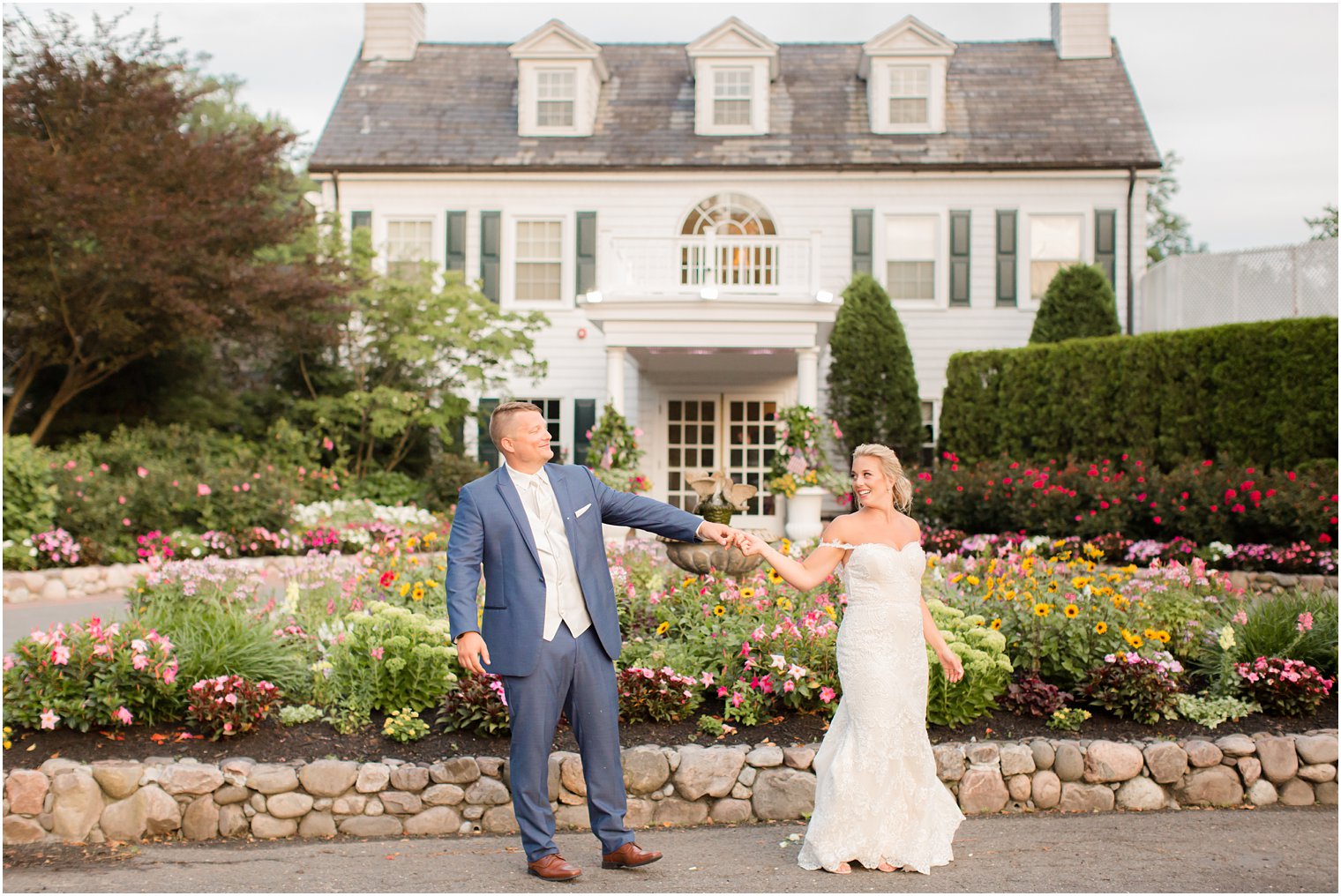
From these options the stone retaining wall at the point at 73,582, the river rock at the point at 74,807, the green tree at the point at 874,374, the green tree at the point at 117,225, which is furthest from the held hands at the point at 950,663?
the green tree at the point at 874,374

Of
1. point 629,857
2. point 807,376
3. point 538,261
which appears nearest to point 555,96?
point 538,261

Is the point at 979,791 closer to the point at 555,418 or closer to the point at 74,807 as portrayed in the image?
the point at 74,807

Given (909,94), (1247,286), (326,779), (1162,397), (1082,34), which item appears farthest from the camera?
(1082,34)

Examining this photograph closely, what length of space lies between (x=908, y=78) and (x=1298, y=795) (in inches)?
618

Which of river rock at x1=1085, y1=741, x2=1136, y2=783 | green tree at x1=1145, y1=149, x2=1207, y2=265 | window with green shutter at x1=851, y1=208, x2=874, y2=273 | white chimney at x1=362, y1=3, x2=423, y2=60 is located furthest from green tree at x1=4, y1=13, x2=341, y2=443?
green tree at x1=1145, y1=149, x2=1207, y2=265

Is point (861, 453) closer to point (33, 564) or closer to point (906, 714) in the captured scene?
point (906, 714)

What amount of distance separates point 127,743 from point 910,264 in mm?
15450

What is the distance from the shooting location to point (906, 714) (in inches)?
179

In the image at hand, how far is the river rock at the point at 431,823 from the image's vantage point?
5219mm

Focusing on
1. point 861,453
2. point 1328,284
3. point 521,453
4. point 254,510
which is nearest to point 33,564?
point 254,510

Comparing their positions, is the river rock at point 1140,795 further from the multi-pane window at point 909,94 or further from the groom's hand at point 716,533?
the multi-pane window at point 909,94

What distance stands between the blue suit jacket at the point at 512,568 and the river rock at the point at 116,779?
1885 millimetres

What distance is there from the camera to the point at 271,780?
5.20m

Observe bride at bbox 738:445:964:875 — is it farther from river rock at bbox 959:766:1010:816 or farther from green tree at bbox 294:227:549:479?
green tree at bbox 294:227:549:479
